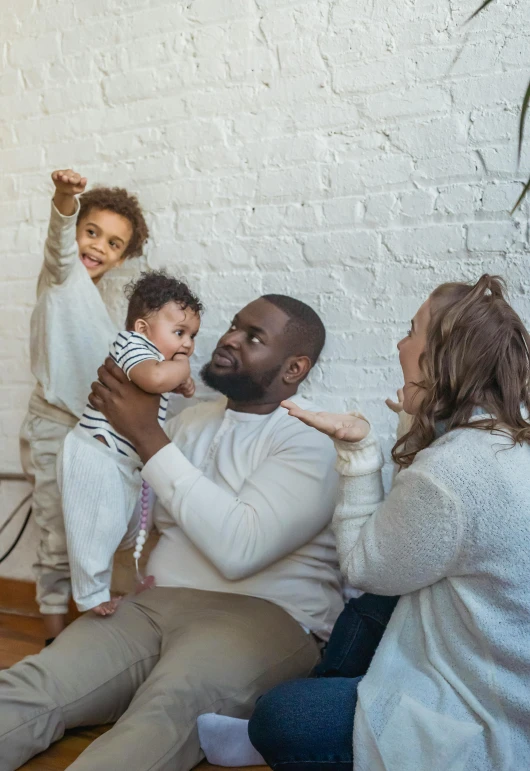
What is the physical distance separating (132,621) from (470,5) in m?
1.71

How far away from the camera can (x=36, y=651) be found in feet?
7.05

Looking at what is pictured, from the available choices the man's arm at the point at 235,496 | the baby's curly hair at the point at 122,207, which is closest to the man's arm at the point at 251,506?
the man's arm at the point at 235,496

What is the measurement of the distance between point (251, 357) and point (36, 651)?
41.6 inches

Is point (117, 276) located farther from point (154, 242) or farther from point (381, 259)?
point (381, 259)

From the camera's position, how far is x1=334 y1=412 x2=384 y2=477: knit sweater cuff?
1.44 m

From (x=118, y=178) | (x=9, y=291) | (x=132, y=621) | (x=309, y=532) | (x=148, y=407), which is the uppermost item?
(x=118, y=178)

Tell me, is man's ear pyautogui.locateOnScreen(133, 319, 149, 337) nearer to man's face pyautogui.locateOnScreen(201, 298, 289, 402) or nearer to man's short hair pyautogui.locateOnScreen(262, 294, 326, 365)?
man's face pyautogui.locateOnScreen(201, 298, 289, 402)

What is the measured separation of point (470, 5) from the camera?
189 cm


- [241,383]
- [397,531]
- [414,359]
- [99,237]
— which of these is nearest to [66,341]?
[99,237]

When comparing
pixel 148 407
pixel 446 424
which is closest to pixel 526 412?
pixel 446 424

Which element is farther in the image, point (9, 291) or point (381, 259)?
point (9, 291)

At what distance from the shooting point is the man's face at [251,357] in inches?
75.0

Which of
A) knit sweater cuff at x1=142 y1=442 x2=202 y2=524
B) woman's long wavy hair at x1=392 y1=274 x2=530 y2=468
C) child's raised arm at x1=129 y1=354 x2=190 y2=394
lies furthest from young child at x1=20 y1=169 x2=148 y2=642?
woman's long wavy hair at x1=392 y1=274 x2=530 y2=468

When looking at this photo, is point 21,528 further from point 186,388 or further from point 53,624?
point 186,388
